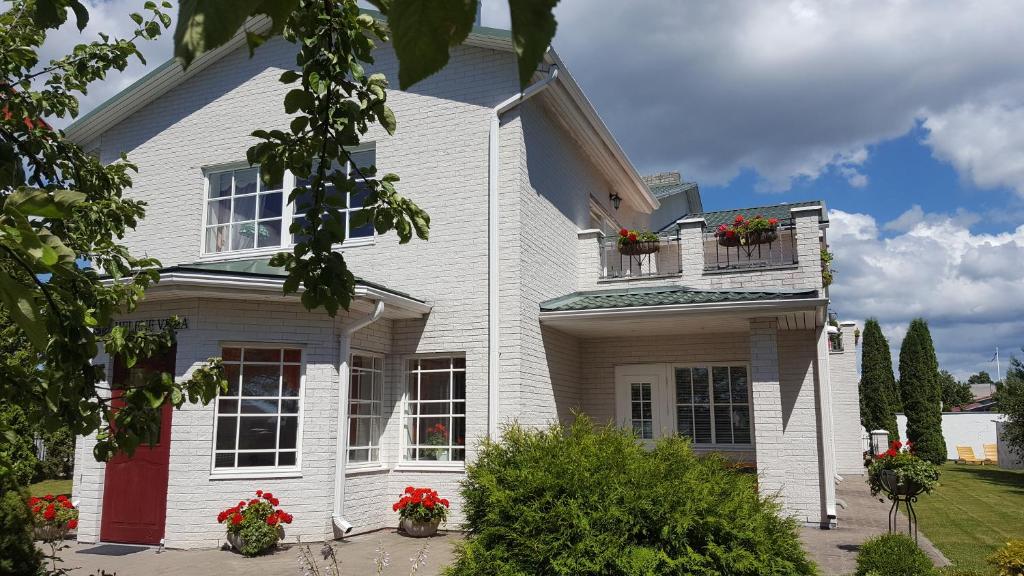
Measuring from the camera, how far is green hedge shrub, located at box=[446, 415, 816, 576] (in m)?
4.64

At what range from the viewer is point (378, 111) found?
9.46 ft

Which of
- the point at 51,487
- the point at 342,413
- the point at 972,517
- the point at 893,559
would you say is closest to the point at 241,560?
the point at 342,413

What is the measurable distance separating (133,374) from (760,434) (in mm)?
8815

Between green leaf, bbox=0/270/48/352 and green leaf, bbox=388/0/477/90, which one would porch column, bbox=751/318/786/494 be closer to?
green leaf, bbox=0/270/48/352

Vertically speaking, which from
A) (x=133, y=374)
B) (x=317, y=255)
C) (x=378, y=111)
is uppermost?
(x=378, y=111)

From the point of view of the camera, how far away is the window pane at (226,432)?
30.4ft

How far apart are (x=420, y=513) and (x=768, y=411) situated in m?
4.91

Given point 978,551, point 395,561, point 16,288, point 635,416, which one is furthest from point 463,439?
point 16,288

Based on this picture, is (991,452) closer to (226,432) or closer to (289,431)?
(289,431)

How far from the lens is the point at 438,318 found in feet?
34.8

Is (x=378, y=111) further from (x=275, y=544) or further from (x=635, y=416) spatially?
Answer: (x=635, y=416)

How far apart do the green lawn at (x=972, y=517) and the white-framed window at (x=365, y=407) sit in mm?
7292

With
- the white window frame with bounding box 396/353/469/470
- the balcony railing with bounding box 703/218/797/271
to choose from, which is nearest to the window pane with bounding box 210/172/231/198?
the white window frame with bounding box 396/353/469/470

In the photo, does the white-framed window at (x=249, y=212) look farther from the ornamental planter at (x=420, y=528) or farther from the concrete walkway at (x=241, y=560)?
the concrete walkway at (x=241, y=560)
